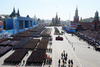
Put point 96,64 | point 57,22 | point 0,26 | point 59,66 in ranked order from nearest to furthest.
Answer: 1. point 59,66
2. point 96,64
3. point 0,26
4. point 57,22

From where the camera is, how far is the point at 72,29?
67.9m

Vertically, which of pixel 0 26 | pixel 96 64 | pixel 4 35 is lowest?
pixel 96 64

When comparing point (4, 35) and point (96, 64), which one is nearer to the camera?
point (96, 64)

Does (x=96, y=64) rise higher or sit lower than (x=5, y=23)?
lower

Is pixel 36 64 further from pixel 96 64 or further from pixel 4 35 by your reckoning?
pixel 4 35

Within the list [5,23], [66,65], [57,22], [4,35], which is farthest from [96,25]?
[57,22]

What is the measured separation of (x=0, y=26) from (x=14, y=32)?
13278mm

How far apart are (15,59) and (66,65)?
10.5 meters

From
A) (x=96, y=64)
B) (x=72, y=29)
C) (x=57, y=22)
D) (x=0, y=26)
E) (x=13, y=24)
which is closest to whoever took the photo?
(x=96, y=64)

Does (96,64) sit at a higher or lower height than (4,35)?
lower

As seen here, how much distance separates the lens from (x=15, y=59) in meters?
19.4

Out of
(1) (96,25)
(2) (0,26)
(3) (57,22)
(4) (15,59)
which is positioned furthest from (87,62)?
(3) (57,22)

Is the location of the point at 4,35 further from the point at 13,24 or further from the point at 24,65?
the point at 24,65

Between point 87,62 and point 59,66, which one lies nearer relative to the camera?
point 59,66
